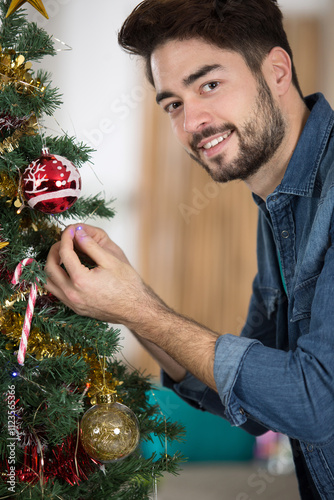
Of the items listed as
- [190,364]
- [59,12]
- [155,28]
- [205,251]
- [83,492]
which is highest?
[59,12]

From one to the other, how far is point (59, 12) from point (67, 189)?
2594mm

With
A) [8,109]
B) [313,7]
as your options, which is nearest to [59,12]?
[313,7]

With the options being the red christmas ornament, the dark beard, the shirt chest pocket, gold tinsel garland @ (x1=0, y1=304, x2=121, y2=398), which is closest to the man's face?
the dark beard

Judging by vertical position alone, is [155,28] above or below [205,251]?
above

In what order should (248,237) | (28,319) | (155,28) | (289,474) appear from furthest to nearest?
(248,237), (289,474), (155,28), (28,319)

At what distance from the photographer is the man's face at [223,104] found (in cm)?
119

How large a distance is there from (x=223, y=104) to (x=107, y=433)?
0.75 m

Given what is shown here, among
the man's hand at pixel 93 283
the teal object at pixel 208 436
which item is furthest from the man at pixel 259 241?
the teal object at pixel 208 436

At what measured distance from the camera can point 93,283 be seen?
0.87m

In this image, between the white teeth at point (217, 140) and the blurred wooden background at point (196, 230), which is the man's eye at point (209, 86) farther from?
the blurred wooden background at point (196, 230)

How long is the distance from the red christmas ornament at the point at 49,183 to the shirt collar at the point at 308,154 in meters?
0.49

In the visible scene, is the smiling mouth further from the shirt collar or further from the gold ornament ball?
the gold ornament ball

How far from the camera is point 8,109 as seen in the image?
87 centimetres

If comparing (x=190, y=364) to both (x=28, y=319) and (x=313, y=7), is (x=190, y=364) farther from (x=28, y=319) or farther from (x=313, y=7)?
(x=313, y=7)
